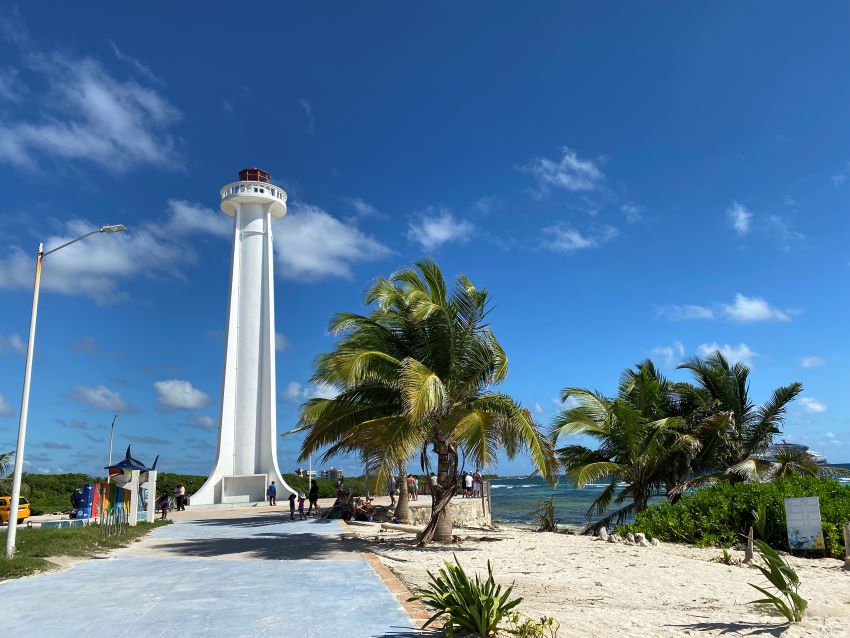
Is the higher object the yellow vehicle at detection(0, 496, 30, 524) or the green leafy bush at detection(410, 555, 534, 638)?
the green leafy bush at detection(410, 555, 534, 638)

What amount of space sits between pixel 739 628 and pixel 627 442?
39.4 feet

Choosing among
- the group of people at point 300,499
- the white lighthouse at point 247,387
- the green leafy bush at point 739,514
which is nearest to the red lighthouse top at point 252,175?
the white lighthouse at point 247,387

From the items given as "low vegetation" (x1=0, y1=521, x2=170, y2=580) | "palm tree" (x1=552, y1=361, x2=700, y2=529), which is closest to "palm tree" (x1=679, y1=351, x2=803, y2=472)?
"palm tree" (x1=552, y1=361, x2=700, y2=529)

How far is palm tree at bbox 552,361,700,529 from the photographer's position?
17280 millimetres

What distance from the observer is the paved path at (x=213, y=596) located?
243 inches

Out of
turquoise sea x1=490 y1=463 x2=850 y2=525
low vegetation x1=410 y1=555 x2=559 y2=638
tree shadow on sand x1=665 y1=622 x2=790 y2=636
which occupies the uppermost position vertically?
low vegetation x1=410 y1=555 x2=559 y2=638

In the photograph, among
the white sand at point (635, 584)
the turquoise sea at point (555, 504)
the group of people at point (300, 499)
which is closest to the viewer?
the white sand at point (635, 584)

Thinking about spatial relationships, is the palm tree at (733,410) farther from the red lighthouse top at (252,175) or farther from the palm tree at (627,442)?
the red lighthouse top at (252,175)


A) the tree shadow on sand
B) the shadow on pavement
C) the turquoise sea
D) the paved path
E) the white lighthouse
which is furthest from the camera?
the turquoise sea

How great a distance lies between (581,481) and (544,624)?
38.4ft

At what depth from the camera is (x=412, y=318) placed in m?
13.6

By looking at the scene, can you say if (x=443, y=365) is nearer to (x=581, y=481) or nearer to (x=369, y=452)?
(x=369, y=452)

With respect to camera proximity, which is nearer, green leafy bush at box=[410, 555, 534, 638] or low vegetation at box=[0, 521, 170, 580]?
green leafy bush at box=[410, 555, 534, 638]

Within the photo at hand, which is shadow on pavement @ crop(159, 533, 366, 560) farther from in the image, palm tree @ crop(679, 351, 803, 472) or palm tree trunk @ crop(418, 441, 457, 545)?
palm tree @ crop(679, 351, 803, 472)
